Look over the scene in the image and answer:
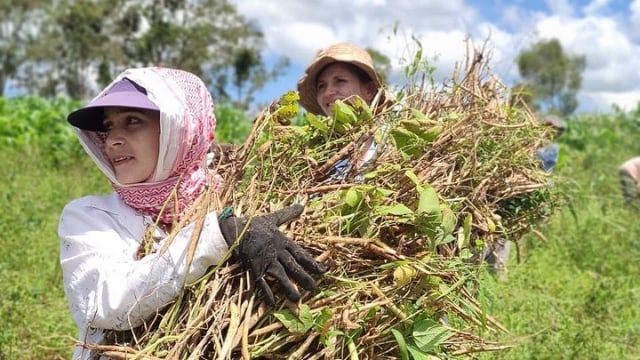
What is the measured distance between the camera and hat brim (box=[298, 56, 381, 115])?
310 cm

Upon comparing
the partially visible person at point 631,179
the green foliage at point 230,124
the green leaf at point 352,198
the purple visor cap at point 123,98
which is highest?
the purple visor cap at point 123,98

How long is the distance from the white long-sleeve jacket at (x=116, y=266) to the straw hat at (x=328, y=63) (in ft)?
4.58

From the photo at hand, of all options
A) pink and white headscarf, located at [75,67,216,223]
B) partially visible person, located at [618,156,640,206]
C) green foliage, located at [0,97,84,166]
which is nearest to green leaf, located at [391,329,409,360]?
pink and white headscarf, located at [75,67,216,223]

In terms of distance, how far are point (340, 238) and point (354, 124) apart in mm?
519

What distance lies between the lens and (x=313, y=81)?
330cm

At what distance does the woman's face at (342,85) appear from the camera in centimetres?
311

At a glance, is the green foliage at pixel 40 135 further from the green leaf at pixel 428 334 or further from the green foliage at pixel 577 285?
the green leaf at pixel 428 334

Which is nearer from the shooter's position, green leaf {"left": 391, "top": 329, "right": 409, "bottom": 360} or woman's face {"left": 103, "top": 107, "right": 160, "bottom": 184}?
green leaf {"left": 391, "top": 329, "right": 409, "bottom": 360}

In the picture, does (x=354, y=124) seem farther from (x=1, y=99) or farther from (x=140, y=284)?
(x=1, y=99)

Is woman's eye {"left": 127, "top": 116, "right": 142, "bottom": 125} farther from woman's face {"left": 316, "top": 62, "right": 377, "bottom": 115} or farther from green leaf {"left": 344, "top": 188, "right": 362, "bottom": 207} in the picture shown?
woman's face {"left": 316, "top": 62, "right": 377, "bottom": 115}

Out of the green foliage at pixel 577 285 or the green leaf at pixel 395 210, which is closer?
the green leaf at pixel 395 210

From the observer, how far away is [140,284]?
5.25 ft

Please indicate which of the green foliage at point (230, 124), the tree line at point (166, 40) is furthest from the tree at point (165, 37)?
the green foliage at point (230, 124)

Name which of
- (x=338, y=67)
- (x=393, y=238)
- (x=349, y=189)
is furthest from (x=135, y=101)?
(x=338, y=67)
